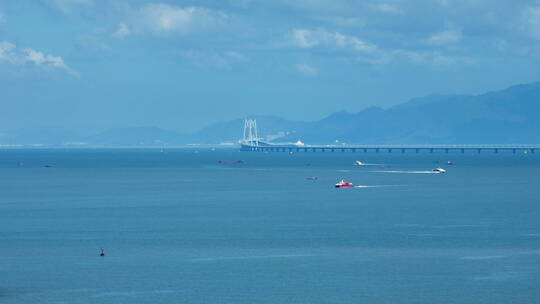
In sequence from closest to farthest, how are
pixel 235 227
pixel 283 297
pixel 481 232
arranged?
pixel 283 297
pixel 481 232
pixel 235 227

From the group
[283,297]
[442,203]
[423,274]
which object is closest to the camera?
[283,297]

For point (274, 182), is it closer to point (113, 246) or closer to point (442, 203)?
point (442, 203)

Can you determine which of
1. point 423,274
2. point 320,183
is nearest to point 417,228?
point 423,274

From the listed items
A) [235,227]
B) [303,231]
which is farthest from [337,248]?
[235,227]

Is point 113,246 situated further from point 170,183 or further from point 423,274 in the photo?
point 170,183

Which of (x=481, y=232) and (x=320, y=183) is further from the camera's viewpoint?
(x=320, y=183)

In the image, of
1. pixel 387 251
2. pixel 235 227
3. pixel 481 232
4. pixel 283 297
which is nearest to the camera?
pixel 283 297
